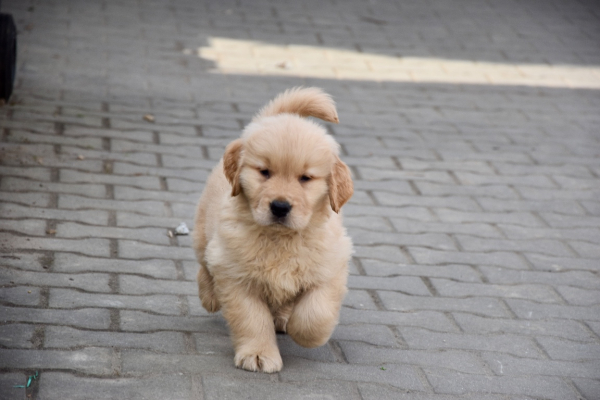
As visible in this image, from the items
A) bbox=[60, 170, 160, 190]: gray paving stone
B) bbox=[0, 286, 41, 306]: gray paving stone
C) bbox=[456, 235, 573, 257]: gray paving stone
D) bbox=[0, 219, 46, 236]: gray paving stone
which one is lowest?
bbox=[60, 170, 160, 190]: gray paving stone

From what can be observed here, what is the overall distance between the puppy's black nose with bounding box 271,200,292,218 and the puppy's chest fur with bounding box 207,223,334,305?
8.9 inches

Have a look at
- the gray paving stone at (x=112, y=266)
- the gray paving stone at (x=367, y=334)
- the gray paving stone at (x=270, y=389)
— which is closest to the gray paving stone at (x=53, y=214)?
the gray paving stone at (x=112, y=266)

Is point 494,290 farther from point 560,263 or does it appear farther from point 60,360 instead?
point 60,360

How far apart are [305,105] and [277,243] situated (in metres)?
0.68

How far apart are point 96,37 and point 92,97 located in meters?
1.82

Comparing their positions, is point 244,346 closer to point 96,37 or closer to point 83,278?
point 83,278

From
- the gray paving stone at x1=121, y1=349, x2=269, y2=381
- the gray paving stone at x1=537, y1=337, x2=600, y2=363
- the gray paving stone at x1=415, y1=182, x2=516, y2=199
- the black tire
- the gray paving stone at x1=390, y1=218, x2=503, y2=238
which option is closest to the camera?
the gray paving stone at x1=121, y1=349, x2=269, y2=381

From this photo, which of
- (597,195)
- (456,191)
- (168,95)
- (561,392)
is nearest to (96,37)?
(168,95)

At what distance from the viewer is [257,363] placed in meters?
3.28

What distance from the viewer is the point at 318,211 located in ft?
10.9

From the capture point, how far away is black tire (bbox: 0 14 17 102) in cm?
588

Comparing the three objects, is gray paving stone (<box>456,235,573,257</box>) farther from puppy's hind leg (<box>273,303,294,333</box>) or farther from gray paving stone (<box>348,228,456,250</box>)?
puppy's hind leg (<box>273,303,294,333</box>)

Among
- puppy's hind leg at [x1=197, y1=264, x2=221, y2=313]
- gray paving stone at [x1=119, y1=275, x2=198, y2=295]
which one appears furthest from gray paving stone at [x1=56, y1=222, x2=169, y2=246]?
puppy's hind leg at [x1=197, y1=264, x2=221, y2=313]

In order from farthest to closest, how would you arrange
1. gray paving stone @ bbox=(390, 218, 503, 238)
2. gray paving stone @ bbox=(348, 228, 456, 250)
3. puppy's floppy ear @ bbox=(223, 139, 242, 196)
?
gray paving stone @ bbox=(390, 218, 503, 238) < gray paving stone @ bbox=(348, 228, 456, 250) < puppy's floppy ear @ bbox=(223, 139, 242, 196)
